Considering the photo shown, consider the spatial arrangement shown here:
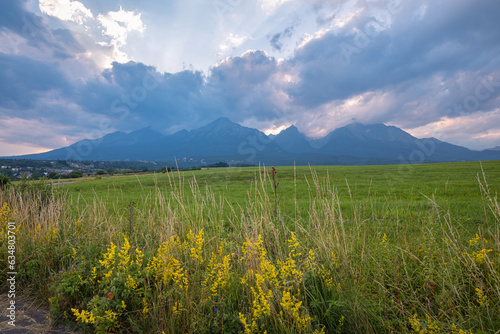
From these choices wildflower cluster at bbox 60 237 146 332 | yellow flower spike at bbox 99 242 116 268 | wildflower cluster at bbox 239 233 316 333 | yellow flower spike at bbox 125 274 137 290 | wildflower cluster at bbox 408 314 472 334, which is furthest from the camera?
yellow flower spike at bbox 99 242 116 268

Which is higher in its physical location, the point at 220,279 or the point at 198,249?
the point at 198,249

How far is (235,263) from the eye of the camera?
12.5 ft

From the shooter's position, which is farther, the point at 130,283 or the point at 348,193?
the point at 348,193

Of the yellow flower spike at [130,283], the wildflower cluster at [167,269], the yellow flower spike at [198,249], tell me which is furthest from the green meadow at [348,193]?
the yellow flower spike at [130,283]

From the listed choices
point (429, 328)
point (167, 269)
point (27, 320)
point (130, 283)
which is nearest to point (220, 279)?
point (167, 269)

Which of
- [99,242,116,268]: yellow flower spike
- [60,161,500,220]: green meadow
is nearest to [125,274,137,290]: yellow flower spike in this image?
[99,242,116,268]: yellow flower spike

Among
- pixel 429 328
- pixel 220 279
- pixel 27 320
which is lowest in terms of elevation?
pixel 27 320

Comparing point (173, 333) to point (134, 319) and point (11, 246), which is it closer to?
point (134, 319)

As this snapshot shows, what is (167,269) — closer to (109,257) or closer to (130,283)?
(130,283)

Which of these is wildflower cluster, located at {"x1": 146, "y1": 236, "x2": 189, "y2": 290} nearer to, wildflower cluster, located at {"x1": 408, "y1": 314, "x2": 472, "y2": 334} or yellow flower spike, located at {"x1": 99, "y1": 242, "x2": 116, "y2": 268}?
yellow flower spike, located at {"x1": 99, "y1": 242, "x2": 116, "y2": 268}

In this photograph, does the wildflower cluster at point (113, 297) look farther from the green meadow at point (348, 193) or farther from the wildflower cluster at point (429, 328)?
the wildflower cluster at point (429, 328)

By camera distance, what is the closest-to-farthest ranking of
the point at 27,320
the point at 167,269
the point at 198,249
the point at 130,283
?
the point at 130,283
the point at 167,269
the point at 27,320
the point at 198,249

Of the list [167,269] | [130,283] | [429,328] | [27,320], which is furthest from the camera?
[27,320]

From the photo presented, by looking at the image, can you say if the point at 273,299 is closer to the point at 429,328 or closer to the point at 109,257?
the point at 429,328
